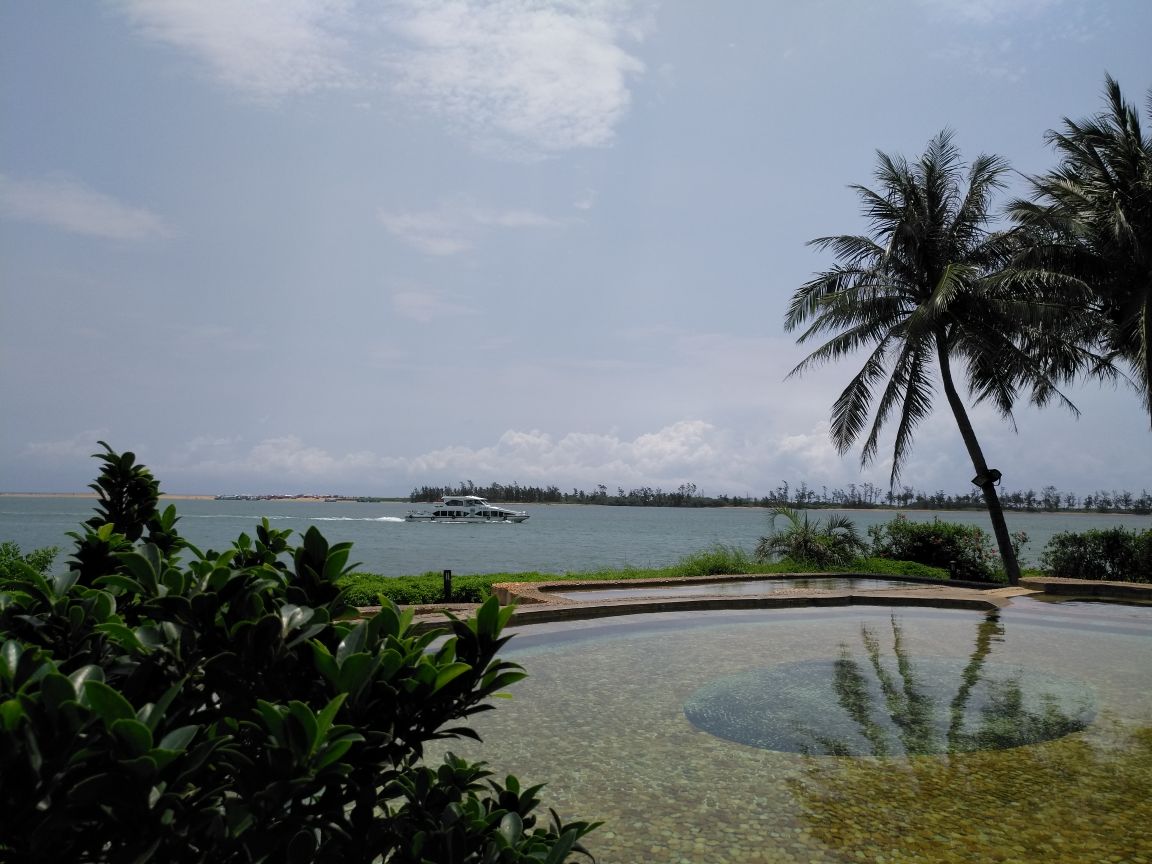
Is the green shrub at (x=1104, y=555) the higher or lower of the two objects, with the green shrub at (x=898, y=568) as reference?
higher

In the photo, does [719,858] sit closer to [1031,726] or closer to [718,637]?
[1031,726]

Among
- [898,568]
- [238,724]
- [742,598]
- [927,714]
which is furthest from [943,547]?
[238,724]

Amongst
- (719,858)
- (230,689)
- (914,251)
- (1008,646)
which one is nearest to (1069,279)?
(914,251)

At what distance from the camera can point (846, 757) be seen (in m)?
5.10

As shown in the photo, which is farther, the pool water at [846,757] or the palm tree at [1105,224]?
the palm tree at [1105,224]

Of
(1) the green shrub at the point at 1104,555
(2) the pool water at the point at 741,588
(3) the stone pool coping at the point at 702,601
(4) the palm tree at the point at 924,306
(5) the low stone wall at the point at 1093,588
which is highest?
(4) the palm tree at the point at 924,306

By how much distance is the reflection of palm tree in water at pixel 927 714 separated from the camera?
5.40m

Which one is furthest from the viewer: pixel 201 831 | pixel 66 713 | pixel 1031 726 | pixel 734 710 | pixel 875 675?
pixel 875 675

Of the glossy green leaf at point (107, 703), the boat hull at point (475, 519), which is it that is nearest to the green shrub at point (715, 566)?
the glossy green leaf at point (107, 703)

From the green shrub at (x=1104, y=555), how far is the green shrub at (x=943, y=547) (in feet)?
4.73

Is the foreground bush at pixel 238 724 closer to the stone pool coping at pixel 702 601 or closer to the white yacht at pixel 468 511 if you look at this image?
the stone pool coping at pixel 702 601

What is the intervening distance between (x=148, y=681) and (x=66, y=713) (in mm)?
476

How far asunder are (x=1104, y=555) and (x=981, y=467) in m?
3.40

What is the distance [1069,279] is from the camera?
46.5ft
